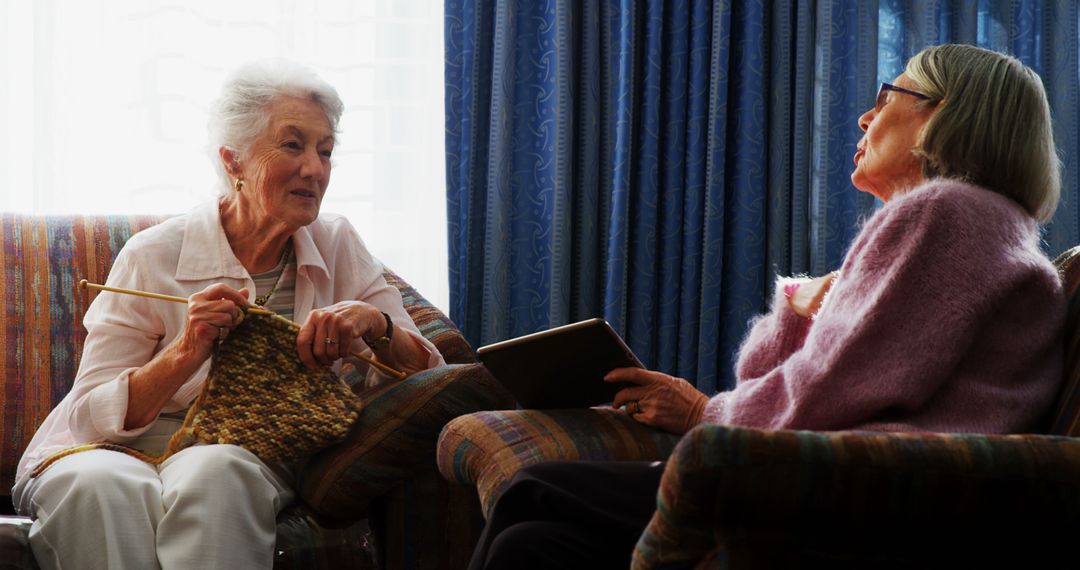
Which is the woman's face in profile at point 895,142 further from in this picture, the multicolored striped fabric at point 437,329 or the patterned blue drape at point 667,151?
the patterned blue drape at point 667,151

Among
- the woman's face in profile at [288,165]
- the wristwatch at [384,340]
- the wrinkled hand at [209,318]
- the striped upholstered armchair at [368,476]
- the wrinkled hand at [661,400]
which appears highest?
the woman's face in profile at [288,165]

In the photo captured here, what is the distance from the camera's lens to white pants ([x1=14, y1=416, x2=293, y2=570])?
159 centimetres

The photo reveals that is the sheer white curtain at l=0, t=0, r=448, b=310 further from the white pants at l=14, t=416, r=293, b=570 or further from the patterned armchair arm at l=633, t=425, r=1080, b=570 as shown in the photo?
the patterned armchair arm at l=633, t=425, r=1080, b=570

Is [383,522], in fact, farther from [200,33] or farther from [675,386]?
[200,33]

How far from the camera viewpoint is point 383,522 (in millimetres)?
1848

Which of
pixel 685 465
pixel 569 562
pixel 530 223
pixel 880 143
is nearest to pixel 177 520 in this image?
pixel 569 562

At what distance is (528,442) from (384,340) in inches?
17.7

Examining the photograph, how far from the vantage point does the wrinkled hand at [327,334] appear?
1.85 m

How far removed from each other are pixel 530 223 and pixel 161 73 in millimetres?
1047

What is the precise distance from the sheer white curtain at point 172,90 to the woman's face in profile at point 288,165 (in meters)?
0.70

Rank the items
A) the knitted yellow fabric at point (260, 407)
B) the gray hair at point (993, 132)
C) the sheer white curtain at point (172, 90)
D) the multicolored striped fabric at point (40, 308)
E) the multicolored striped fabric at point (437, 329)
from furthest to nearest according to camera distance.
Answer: the sheer white curtain at point (172, 90)
the multicolored striped fabric at point (437, 329)
the multicolored striped fabric at point (40, 308)
the knitted yellow fabric at point (260, 407)
the gray hair at point (993, 132)

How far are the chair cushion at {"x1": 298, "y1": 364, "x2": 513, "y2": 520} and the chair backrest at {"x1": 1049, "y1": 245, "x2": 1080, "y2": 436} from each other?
96 centimetres

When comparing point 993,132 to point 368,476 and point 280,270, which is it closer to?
point 368,476

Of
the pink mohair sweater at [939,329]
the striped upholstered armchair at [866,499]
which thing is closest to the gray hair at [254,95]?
the pink mohair sweater at [939,329]
